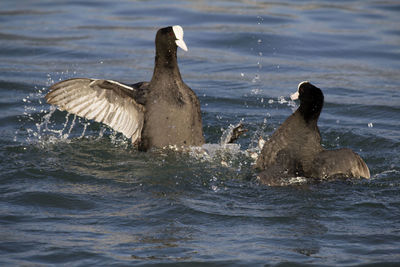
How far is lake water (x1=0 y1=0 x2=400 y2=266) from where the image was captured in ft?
14.4

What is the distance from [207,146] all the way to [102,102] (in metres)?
1.17

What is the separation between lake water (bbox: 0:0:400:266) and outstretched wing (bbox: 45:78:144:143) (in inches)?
10.8

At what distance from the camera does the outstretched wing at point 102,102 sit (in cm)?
646

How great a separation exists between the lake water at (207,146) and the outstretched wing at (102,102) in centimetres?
27

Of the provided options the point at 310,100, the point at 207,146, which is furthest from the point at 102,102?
the point at 310,100

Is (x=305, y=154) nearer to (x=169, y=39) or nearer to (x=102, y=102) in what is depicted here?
(x=169, y=39)

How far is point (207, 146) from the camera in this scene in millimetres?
6434

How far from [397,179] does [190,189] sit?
1.83 meters

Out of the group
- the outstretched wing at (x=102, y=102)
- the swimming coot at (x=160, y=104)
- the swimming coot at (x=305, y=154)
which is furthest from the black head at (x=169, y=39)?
the swimming coot at (x=305, y=154)

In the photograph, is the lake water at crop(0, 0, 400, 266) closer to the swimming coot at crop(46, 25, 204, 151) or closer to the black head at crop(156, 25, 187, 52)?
the swimming coot at crop(46, 25, 204, 151)

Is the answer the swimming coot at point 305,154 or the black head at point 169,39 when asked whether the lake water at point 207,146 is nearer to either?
the swimming coot at point 305,154

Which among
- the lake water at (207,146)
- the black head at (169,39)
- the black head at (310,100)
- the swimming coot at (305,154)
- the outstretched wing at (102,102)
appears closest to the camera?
the lake water at (207,146)

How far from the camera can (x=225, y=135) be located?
23.4 ft

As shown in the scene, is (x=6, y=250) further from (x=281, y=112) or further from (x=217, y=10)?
(x=217, y=10)
